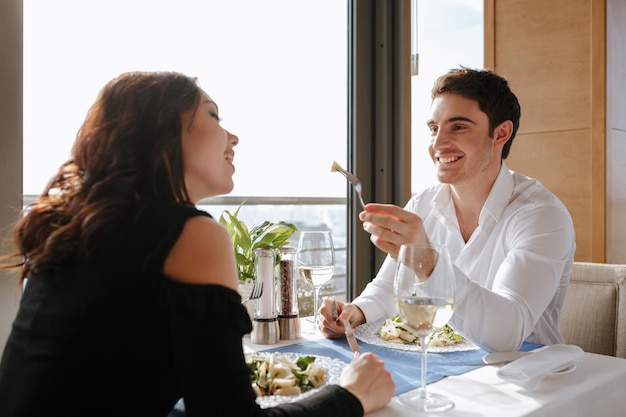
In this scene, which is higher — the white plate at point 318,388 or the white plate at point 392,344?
the white plate at point 318,388

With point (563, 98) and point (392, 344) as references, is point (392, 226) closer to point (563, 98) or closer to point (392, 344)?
point (392, 344)

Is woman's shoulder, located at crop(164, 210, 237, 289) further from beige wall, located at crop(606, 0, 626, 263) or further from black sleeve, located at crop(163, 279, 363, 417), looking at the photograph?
beige wall, located at crop(606, 0, 626, 263)

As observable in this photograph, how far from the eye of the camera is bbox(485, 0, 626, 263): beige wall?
2959mm

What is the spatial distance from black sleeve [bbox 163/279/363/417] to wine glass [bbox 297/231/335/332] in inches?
28.8

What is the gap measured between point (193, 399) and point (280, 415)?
140 mm

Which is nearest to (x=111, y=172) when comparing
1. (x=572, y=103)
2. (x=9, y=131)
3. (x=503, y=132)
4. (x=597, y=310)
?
(x=9, y=131)

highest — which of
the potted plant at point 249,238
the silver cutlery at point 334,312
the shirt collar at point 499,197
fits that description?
the shirt collar at point 499,197

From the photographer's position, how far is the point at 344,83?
3.13 metres

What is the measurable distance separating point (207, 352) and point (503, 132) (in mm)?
1682

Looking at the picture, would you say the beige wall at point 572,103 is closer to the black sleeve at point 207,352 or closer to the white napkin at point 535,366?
the white napkin at point 535,366

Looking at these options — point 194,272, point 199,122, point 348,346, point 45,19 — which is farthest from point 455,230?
point 45,19

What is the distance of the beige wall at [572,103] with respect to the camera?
2959 mm

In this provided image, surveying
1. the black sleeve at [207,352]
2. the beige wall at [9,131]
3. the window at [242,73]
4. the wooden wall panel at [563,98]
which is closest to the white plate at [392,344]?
the window at [242,73]

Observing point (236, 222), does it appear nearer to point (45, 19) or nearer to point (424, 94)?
point (45, 19)
